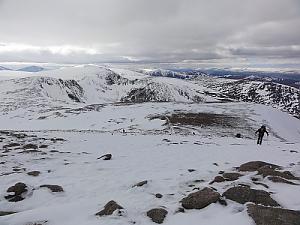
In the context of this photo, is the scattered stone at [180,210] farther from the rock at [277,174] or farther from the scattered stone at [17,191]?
the scattered stone at [17,191]

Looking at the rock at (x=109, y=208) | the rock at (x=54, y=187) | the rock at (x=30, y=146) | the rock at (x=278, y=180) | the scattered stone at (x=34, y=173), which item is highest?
the rock at (x=278, y=180)

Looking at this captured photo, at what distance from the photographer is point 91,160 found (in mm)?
19344

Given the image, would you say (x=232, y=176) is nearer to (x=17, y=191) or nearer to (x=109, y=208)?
(x=109, y=208)

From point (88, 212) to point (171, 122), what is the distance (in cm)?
4525

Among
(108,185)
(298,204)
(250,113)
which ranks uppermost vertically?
(298,204)

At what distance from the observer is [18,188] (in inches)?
506

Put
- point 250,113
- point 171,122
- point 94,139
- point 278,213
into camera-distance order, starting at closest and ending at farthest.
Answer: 1. point 278,213
2. point 94,139
3. point 171,122
4. point 250,113

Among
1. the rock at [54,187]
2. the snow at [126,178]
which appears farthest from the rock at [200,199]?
the rock at [54,187]

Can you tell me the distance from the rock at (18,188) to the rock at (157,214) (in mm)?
5602

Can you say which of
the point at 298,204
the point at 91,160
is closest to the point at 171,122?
the point at 91,160

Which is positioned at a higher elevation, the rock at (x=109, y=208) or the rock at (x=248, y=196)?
the rock at (x=248, y=196)

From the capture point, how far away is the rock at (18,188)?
1268 centimetres

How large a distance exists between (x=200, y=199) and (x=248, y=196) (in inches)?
67.4

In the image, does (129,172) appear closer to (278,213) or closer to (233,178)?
(233,178)
